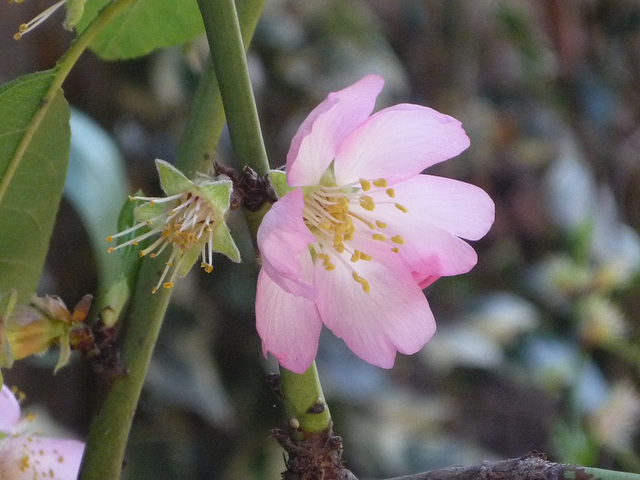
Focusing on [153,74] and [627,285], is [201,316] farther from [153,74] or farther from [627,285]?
[627,285]

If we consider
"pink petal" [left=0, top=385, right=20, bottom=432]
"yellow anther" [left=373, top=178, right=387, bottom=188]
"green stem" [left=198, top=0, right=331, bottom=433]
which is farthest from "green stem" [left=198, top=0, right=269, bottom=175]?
"pink petal" [left=0, top=385, right=20, bottom=432]

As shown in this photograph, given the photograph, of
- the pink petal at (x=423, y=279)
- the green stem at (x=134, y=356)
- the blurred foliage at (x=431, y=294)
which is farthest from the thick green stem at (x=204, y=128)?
the blurred foliage at (x=431, y=294)

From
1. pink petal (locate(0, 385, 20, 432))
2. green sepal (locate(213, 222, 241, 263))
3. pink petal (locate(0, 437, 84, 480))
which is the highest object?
green sepal (locate(213, 222, 241, 263))

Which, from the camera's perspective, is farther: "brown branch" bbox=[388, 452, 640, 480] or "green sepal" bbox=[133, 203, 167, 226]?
"green sepal" bbox=[133, 203, 167, 226]

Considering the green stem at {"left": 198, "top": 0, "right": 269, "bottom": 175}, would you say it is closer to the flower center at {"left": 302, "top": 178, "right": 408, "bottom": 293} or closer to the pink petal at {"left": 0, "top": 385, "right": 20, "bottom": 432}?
the flower center at {"left": 302, "top": 178, "right": 408, "bottom": 293}

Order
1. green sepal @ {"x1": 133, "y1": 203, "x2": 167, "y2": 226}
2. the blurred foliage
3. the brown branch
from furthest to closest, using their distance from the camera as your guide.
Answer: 1. the blurred foliage
2. green sepal @ {"x1": 133, "y1": 203, "x2": 167, "y2": 226}
3. the brown branch

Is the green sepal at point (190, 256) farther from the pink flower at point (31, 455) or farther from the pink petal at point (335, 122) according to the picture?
the pink flower at point (31, 455)
